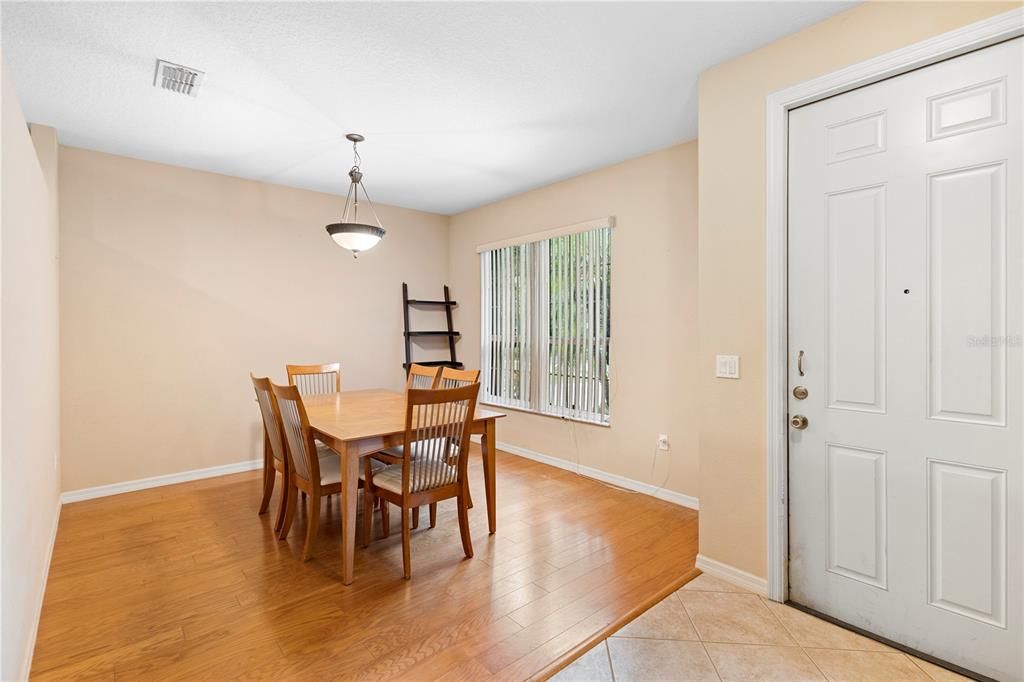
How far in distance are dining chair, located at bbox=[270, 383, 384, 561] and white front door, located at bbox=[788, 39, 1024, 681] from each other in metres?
2.28

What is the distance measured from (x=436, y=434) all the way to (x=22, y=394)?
1632mm

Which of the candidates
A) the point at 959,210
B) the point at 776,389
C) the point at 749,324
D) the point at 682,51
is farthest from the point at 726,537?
the point at 682,51

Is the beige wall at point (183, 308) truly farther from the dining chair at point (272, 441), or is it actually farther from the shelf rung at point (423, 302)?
the dining chair at point (272, 441)

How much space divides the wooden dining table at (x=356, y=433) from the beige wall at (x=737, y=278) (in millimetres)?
1191

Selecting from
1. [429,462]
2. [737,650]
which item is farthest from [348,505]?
[737,650]

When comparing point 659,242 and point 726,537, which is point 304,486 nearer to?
point 726,537

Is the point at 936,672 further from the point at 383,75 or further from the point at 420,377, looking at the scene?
the point at 383,75

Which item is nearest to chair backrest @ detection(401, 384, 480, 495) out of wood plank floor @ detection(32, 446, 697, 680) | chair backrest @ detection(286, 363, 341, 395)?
wood plank floor @ detection(32, 446, 697, 680)

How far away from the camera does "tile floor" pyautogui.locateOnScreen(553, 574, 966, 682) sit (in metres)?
1.79

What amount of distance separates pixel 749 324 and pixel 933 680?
1.47 m

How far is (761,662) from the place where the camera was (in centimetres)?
185

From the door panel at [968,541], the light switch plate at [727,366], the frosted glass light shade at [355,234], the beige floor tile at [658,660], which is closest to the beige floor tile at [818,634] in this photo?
the door panel at [968,541]

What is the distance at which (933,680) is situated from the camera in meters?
1.75

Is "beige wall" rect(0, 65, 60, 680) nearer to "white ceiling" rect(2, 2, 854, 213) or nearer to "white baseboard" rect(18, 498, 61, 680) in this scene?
"white baseboard" rect(18, 498, 61, 680)
